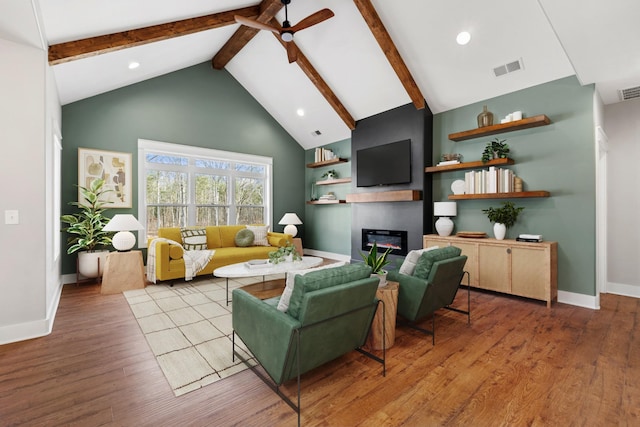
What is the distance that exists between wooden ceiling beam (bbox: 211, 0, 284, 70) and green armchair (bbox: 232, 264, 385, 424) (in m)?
4.07

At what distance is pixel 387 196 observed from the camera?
5410mm

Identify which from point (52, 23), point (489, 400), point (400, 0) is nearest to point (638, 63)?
point (400, 0)

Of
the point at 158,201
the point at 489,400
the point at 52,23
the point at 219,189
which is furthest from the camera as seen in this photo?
the point at 219,189

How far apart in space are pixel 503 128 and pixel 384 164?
1.98 meters

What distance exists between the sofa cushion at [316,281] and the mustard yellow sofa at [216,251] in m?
3.35

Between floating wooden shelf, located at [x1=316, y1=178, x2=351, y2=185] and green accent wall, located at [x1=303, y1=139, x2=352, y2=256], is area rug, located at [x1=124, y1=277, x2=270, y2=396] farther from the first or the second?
floating wooden shelf, located at [x1=316, y1=178, x2=351, y2=185]

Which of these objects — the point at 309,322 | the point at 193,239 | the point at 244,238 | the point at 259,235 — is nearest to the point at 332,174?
the point at 259,235

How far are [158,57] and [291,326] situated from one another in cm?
505

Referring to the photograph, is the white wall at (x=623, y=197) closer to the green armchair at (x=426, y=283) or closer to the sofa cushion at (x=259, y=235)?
the green armchair at (x=426, y=283)

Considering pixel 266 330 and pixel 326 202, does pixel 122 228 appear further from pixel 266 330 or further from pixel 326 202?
pixel 326 202

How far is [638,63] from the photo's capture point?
325 cm

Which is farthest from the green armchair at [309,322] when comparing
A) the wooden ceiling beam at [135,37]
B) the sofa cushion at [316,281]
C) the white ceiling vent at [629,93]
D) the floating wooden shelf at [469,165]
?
the white ceiling vent at [629,93]

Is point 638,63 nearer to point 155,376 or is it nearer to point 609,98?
point 609,98

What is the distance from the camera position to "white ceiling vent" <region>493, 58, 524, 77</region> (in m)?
3.88
